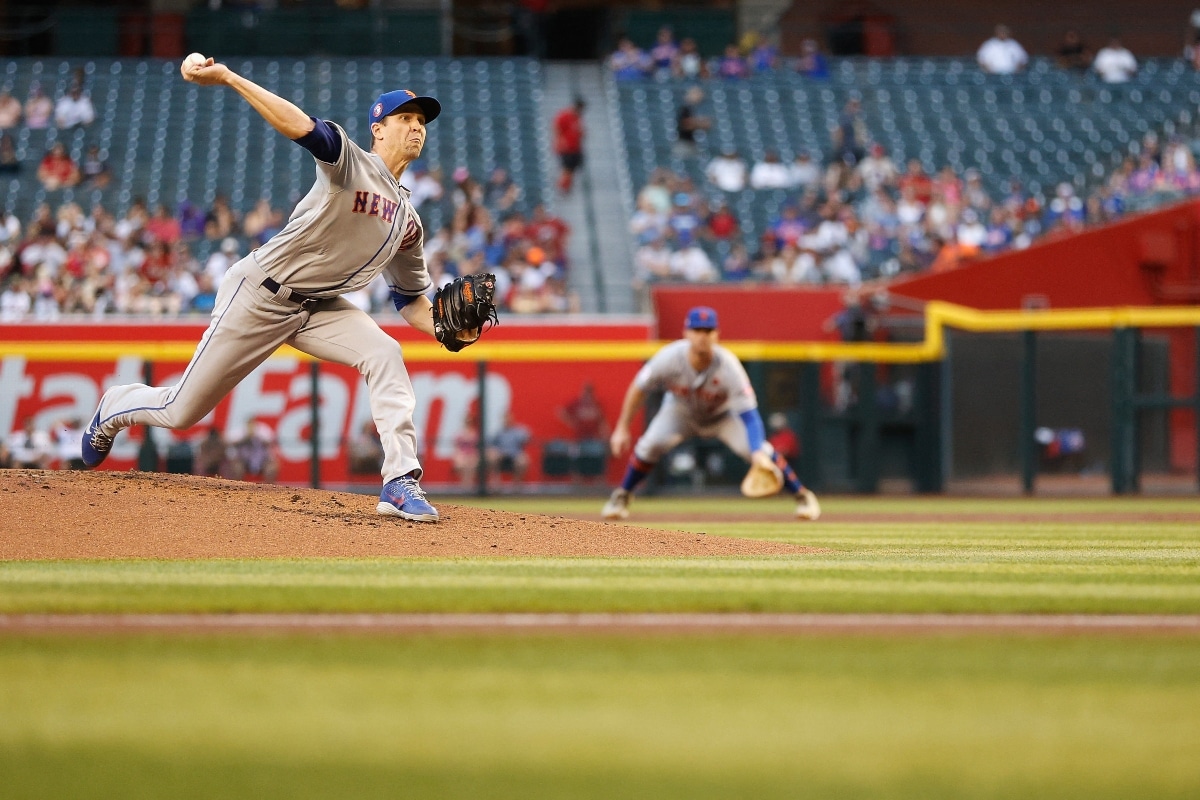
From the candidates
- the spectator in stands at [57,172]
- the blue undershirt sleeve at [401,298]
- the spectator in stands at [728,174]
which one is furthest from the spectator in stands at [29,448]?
the spectator in stands at [728,174]

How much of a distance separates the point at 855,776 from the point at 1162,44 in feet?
92.7

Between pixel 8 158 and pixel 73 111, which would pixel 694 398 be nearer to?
pixel 8 158

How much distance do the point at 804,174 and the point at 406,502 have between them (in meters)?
15.7

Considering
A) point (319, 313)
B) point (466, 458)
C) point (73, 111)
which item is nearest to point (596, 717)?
point (319, 313)

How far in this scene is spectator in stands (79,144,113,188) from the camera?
20.1 metres

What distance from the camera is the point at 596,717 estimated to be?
102 inches

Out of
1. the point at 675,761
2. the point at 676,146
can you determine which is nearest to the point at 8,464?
the point at 676,146

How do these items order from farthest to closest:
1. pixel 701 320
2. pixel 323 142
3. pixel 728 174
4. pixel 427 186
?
pixel 728 174
pixel 427 186
pixel 701 320
pixel 323 142

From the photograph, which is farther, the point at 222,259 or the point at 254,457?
the point at 222,259

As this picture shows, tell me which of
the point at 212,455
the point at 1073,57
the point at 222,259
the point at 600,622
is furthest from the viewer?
the point at 1073,57

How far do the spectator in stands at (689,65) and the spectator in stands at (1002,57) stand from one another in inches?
192

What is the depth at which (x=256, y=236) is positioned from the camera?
18719 millimetres

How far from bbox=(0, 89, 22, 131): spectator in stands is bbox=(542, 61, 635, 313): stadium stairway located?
26.2ft

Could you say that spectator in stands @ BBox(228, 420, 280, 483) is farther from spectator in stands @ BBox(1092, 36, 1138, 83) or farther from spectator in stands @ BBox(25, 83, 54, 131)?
spectator in stands @ BBox(1092, 36, 1138, 83)
